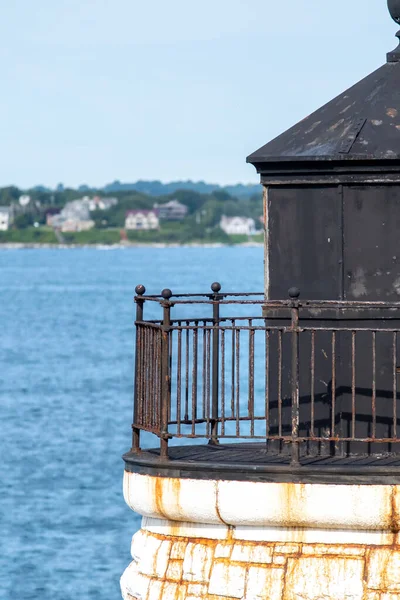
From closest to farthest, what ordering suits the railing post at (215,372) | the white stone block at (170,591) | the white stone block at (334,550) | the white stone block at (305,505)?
the white stone block at (305,505)
the white stone block at (334,550)
the white stone block at (170,591)
the railing post at (215,372)

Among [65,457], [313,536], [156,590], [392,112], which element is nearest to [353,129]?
[392,112]

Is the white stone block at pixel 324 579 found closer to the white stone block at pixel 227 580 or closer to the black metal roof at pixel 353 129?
the white stone block at pixel 227 580

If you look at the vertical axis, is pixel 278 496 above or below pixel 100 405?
above

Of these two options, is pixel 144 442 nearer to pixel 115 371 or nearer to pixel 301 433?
pixel 115 371

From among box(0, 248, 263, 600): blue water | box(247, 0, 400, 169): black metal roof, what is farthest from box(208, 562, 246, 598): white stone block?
box(0, 248, 263, 600): blue water

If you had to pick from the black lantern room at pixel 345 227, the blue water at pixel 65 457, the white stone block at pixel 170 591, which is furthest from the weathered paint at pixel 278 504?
the blue water at pixel 65 457

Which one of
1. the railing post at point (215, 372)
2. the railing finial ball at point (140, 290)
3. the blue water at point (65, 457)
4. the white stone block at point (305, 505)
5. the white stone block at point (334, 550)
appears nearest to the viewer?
the white stone block at point (305, 505)

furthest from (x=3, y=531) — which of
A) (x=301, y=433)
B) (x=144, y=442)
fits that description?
(x=301, y=433)

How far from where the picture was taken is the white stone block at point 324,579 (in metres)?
7.84

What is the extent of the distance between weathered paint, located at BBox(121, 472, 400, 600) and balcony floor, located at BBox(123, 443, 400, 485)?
4 cm

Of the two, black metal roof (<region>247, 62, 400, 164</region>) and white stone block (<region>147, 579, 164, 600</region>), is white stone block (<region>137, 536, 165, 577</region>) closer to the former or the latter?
white stone block (<region>147, 579, 164, 600</region>)

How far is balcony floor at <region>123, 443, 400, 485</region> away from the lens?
7.83 meters

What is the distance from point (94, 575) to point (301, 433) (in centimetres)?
1776

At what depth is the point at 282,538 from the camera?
26.4ft
